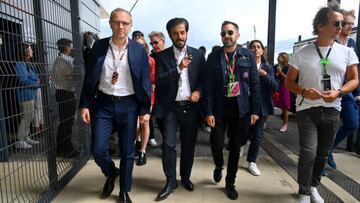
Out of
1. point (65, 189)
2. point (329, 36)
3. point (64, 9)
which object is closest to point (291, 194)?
point (329, 36)

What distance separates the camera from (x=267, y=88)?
3754mm

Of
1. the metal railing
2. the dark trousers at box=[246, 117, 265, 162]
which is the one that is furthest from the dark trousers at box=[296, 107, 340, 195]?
the metal railing

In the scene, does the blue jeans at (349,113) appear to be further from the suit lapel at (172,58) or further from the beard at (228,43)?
the suit lapel at (172,58)

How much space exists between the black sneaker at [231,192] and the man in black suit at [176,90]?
59 centimetres

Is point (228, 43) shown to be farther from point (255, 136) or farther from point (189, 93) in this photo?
point (255, 136)

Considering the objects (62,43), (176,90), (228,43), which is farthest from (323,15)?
(62,43)

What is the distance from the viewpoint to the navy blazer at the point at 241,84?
305 centimetres

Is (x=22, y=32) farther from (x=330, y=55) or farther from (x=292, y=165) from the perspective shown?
(x=292, y=165)

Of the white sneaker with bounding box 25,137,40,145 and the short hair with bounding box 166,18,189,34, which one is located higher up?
the short hair with bounding box 166,18,189,34

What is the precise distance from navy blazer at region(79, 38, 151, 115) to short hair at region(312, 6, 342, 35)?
1.65 m

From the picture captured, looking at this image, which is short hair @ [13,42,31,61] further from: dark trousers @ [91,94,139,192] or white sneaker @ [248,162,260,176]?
white sneaker @ [248,162,260,176]

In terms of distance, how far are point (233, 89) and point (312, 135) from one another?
862mm

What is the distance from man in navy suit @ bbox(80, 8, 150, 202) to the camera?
2865mm

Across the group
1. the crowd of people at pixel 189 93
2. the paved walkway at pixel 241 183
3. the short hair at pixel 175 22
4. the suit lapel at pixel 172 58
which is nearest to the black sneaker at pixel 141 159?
the paved walkway at pixel 241 183
